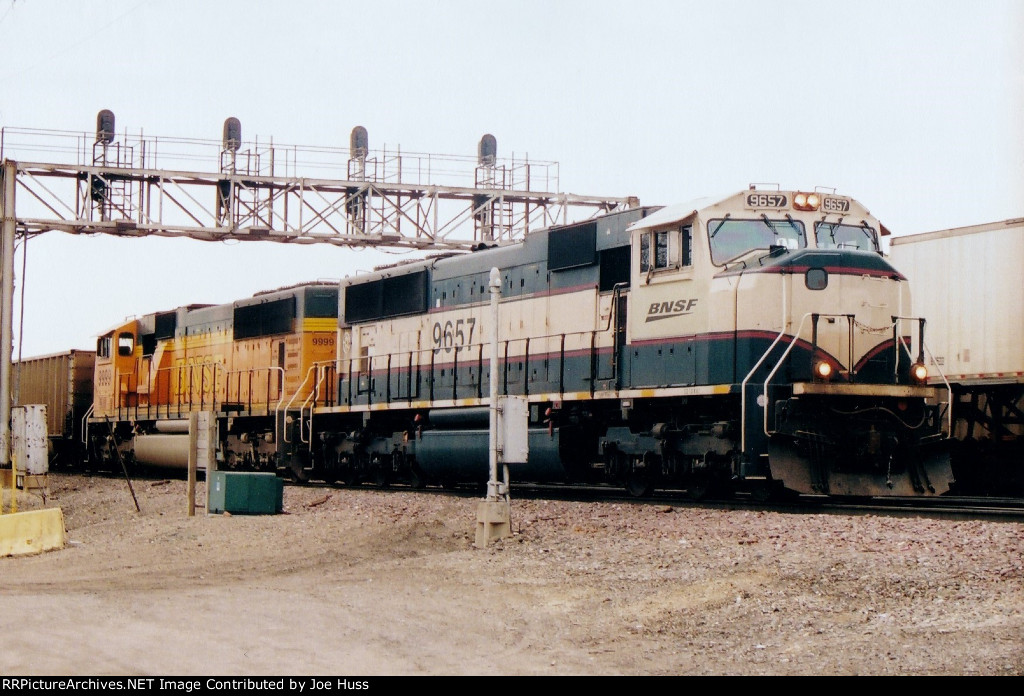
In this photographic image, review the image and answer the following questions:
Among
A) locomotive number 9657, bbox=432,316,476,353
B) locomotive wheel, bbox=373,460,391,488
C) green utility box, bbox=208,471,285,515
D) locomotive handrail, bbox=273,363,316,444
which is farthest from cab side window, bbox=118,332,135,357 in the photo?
green utility box, bbox=208,471,285,515

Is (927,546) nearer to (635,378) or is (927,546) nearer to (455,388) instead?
(635,378)

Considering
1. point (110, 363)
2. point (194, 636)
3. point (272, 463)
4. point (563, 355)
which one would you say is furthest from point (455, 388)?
point (110, 363)

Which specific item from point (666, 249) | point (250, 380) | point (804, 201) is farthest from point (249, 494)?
point (250, 380)

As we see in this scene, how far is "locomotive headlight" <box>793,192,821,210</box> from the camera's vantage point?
15.8 metres

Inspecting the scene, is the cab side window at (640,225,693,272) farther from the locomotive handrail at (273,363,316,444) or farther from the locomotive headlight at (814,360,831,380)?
the locomotive handrail at (273,363,316,444)

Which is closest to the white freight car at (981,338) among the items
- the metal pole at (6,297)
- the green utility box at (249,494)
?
the green utility box at (249,494)

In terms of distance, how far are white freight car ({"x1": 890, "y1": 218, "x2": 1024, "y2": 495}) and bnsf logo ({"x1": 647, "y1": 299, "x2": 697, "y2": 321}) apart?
5632 mm

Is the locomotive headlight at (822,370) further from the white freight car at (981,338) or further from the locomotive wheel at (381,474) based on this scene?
the locomotive wheel at (381,474)

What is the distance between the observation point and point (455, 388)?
2102 centimetres

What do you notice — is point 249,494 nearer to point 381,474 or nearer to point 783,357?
point 381,474

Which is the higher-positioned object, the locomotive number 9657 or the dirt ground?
the locomotive number 9657

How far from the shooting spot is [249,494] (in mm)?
18047

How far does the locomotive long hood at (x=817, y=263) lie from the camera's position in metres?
15.1

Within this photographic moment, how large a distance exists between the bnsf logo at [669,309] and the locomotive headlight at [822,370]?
69.5 inches
